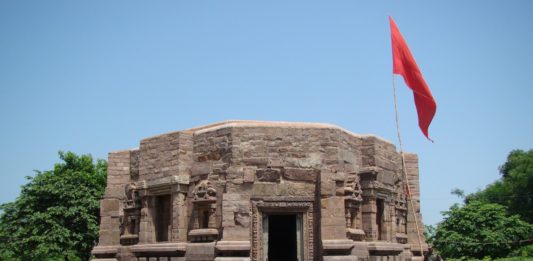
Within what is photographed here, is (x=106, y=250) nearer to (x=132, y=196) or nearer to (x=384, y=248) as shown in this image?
(x=132, y=196)

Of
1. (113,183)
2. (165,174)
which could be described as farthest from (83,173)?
(165,174)

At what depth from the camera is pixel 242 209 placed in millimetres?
12359

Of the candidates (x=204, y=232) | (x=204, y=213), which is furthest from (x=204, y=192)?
(x=204, y=232)

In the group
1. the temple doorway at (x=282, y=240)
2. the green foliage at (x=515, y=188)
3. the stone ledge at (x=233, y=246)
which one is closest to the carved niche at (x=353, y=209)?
the stone ledge at (x=233, y=246)

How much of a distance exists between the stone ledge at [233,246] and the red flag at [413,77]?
4541 mm

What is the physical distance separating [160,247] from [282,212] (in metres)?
3.15

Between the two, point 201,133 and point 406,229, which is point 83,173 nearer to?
point 201,133

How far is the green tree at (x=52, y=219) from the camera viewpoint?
2436cm

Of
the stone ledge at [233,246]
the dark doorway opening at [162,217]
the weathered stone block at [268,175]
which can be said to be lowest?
the stone ledge at [233,246]

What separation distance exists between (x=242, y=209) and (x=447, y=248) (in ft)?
61.4

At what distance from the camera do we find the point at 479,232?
2770cm

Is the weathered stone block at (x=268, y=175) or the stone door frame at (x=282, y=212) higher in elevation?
the weathered stone block at (x=268, y=175)

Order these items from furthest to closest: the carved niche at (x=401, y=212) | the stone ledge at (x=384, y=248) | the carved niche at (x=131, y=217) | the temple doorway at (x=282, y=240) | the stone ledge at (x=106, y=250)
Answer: the temple doorway at (x=282, y=240) → the carved niche at (x=401, y=212) → the stone ledge at (x=106, y=250) → the carved niche at (x=131, y=217) → the stone ledge at (x=384, y=248)

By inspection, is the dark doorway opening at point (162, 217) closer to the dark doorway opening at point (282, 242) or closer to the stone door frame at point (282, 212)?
the stone door frame at point (282, 212)
